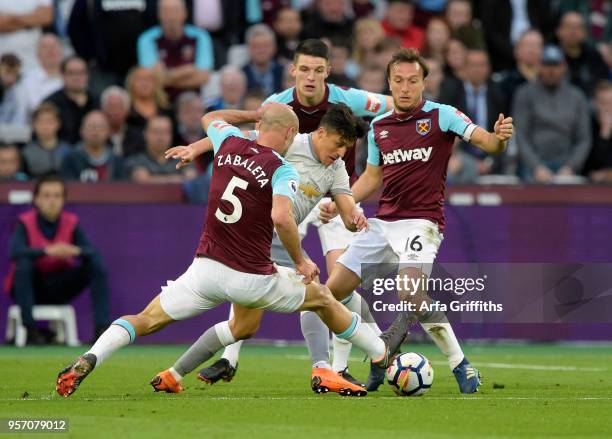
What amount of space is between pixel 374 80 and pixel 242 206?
8.90 m

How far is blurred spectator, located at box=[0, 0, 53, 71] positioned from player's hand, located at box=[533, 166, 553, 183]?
7.12 metres

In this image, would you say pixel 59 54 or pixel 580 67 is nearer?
pixel 59 54

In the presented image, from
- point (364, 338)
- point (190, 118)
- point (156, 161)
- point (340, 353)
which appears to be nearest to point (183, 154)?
point (364, 338)

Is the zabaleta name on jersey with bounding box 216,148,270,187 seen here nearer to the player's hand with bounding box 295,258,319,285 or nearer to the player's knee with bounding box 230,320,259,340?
the player's hand with bounding box 295,258,319,285

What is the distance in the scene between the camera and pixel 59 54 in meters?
19.3

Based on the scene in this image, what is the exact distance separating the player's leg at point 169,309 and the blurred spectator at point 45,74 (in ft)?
31.1

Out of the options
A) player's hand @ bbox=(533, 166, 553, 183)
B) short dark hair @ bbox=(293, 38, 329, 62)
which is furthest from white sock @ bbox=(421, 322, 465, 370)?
player's hand @ bbox=(533, 166, 553, 183)

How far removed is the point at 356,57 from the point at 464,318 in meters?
5.38

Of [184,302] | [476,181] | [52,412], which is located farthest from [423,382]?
[476,181]

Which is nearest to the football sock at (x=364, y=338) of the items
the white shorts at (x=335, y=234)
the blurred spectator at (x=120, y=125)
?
the white shorts at (x=335, y=234)

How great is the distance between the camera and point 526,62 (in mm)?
20125

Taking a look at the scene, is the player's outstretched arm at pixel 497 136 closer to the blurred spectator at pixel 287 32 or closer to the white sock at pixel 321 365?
the white sock at pixel 321 365

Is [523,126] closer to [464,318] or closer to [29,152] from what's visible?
[464,318]

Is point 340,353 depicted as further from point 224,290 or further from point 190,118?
point 190,118
